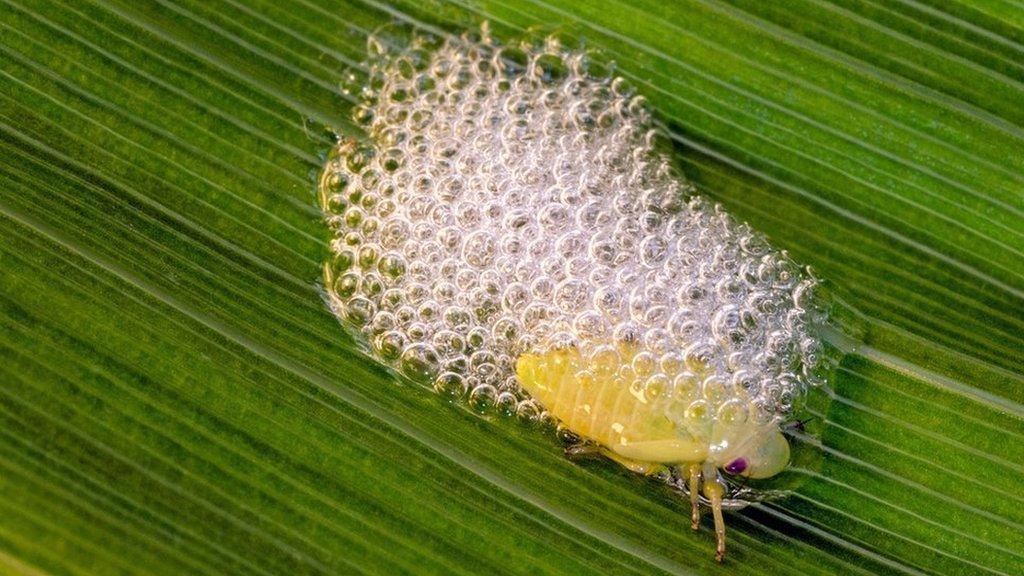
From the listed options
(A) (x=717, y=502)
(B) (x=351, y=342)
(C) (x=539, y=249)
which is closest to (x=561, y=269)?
(C) (x=539, y=249)

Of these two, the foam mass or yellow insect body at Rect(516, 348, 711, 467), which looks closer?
yellow insect body at Rect(516, 348, 711, 467)

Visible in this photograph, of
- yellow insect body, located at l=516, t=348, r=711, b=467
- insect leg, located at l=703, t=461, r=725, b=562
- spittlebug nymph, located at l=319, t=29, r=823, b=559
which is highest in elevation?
spittlebug nymph, located at l=319, t=29, r=823, b=559

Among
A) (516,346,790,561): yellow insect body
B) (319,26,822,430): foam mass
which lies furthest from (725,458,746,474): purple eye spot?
(319,26,822,430): foam mass

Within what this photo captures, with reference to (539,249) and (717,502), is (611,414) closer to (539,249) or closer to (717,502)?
(717,502)

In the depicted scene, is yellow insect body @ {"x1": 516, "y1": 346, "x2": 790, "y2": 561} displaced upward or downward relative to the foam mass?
downward

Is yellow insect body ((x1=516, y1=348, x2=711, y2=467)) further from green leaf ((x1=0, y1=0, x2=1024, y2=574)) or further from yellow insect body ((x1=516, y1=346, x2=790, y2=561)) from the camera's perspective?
green leaf ((x1=0, y1=0, x2=1024, y2=574))

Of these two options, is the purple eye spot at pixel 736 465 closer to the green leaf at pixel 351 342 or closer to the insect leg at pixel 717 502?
the insect leg at pixel 717 502

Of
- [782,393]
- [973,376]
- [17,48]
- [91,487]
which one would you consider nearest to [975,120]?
[973,376]
